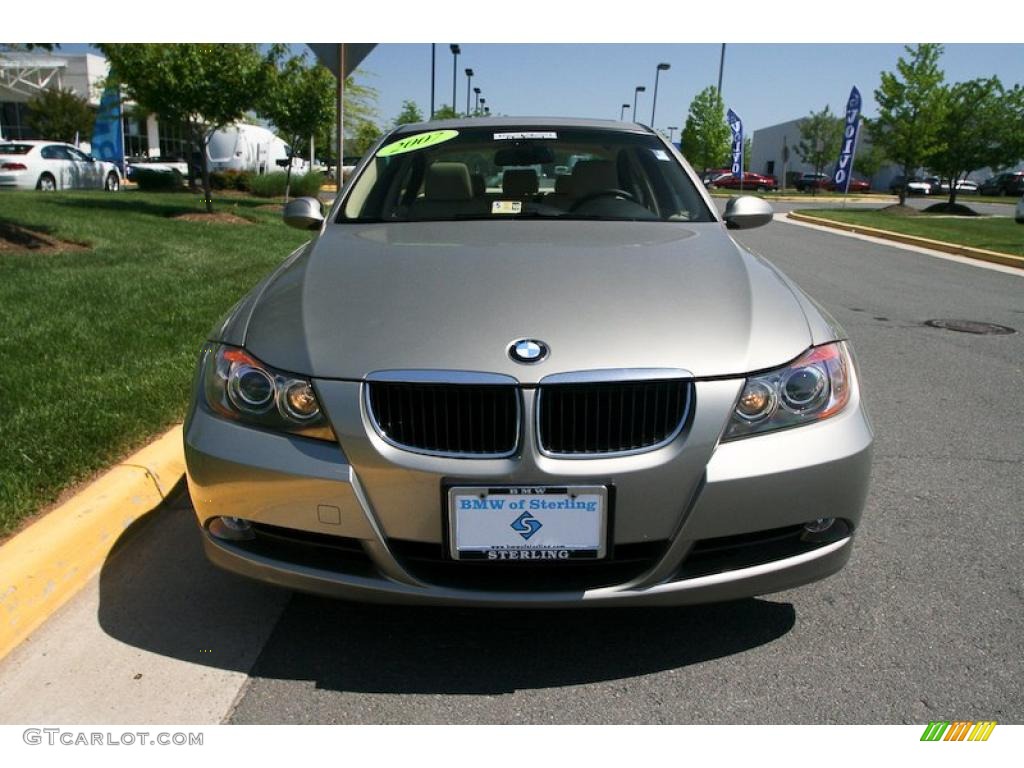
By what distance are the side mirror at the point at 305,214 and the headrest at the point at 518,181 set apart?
88 centimetres

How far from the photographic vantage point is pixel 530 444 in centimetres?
226

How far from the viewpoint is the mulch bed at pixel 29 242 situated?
9664mm

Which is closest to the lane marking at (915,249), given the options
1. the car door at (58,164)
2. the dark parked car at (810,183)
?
the car door at (58,164)

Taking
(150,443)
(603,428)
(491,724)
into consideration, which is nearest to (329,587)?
(491,724)

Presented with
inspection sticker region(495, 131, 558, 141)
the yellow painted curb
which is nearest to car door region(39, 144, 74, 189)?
inspection sticker region(495, 131, 558, 141)

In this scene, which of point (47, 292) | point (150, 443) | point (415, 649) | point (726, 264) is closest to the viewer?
point (415, 649)

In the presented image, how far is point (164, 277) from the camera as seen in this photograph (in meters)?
8.30

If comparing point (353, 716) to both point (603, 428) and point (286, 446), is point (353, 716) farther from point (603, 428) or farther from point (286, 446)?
point (603, 428)

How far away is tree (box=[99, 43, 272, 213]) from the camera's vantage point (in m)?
16.1

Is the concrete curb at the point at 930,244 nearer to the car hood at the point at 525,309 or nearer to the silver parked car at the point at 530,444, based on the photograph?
the car hood at the point at 525,309

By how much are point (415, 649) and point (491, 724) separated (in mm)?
430

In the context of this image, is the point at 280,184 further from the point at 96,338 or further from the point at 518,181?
the point at 518,181

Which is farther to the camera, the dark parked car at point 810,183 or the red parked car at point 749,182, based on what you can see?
the dark parked car at point 810,183
